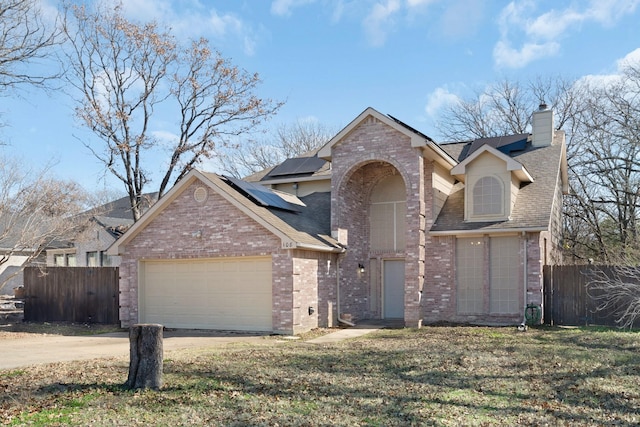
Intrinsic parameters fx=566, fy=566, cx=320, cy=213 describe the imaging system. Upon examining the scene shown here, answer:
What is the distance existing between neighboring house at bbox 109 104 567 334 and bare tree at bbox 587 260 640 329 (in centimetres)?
155

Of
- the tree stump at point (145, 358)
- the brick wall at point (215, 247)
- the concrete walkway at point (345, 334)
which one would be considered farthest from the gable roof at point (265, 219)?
the tree stump at point (145, 358)

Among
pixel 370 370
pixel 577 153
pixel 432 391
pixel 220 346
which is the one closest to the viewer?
pixel 432 391

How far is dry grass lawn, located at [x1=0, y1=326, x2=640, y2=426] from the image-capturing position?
22.4 ft

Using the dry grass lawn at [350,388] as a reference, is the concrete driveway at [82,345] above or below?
below

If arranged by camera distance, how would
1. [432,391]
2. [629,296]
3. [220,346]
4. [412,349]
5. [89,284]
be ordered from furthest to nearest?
[89,284]
[629,296]
[220,346]
[412,349]
[432,391]

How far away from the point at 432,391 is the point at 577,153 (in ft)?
86.8

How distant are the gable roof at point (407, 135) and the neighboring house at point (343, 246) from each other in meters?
0.04

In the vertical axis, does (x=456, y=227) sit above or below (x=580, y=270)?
above

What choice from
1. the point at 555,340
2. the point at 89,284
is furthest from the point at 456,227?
the point at 89,284

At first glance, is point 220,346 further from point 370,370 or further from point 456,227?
point 456,227

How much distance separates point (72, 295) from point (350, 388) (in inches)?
603

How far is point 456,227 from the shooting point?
1786 cm

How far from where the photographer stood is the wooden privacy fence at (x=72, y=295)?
19906 millimetres

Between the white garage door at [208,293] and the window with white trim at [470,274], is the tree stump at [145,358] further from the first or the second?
the window with white trim at [470,274]
